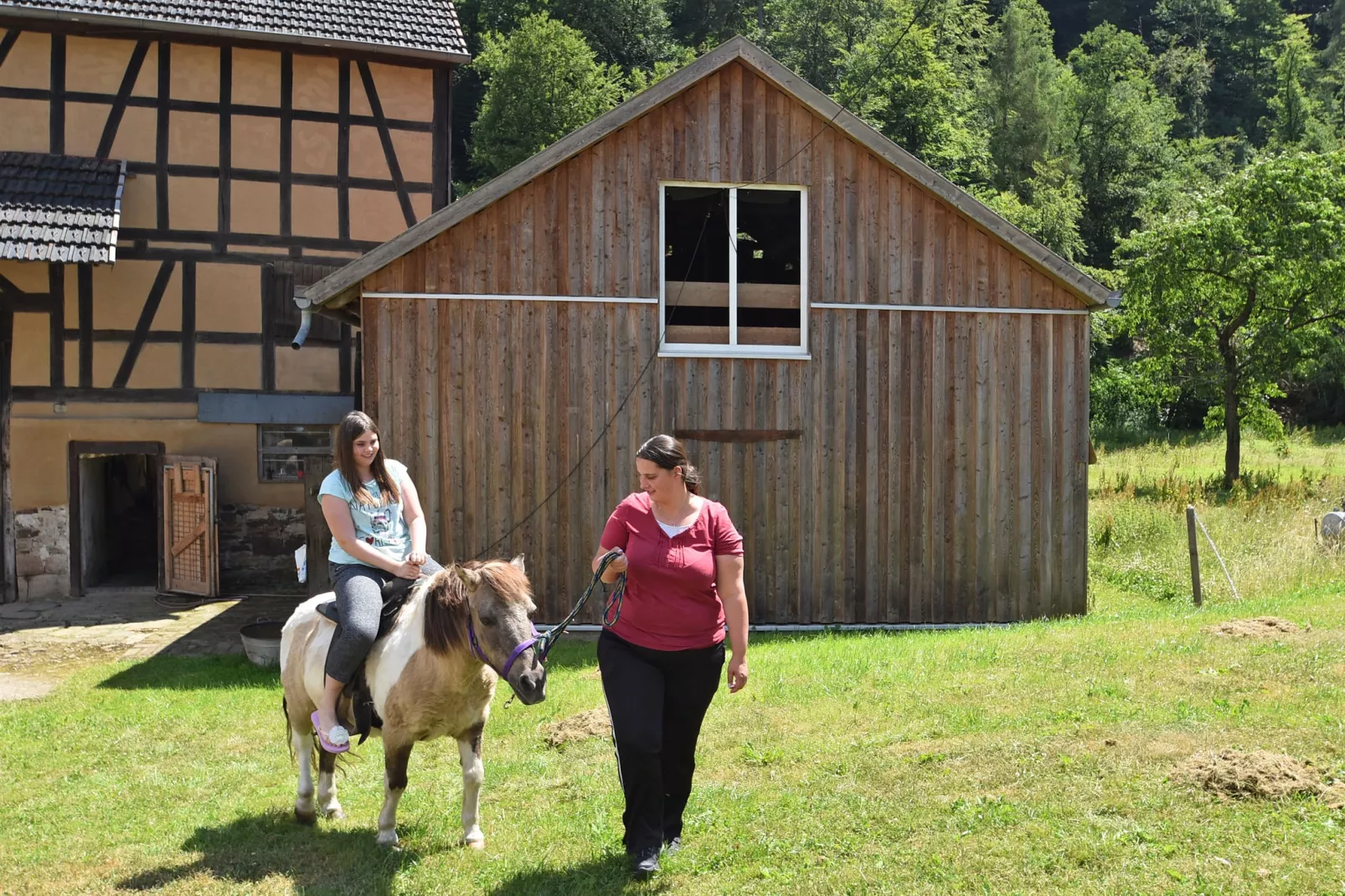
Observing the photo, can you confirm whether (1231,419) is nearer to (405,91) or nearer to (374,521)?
(405,91)

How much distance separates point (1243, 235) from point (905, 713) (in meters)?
21.4

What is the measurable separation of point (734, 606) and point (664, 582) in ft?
1.04

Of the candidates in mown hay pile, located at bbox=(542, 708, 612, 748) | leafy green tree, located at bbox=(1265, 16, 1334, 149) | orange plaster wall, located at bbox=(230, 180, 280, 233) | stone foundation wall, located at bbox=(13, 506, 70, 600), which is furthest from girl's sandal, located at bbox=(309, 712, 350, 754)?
leafy green tree, located at bbox=(1265, 16, 1334, 149)

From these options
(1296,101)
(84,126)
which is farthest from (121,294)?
(1296,101)

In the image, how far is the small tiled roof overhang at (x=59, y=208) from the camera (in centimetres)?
1298

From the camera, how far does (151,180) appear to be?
14.9m

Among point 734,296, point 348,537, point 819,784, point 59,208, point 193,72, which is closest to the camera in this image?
point 348,537

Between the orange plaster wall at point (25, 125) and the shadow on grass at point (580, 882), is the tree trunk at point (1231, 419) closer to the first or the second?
the shadow on grass at point (580, 882)

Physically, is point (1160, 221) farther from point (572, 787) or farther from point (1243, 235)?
point (572, 787)

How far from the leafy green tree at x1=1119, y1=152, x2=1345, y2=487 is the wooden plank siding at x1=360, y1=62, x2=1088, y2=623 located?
47.2ft

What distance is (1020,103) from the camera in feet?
146

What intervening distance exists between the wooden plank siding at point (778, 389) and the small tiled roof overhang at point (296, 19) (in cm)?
574

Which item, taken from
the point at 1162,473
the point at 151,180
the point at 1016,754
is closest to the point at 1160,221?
the point at 1162,473

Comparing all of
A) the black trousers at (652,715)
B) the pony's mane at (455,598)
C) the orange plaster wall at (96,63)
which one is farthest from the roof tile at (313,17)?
the black trousers at (652,715)
